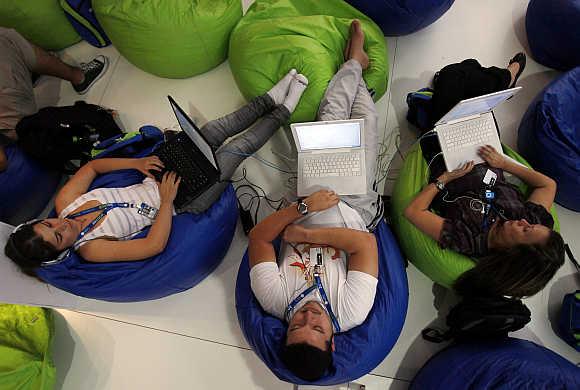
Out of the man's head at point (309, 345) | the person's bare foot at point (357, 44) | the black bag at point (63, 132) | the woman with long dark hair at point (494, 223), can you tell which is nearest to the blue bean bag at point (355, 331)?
the man's head at point (309, 345)

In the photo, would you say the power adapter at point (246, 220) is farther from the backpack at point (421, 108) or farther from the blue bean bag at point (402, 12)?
the blue bean bag at point (402, 12)

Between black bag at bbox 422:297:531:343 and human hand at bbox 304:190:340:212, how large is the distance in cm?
76

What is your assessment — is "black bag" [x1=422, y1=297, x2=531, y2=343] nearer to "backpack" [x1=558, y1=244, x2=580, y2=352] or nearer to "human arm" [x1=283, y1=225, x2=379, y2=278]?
"backpack" [x1=558, y1=244, x2=580, y2=352]

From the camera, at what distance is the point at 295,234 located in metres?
1.65

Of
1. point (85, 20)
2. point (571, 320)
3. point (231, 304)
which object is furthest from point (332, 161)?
point (85, 20)

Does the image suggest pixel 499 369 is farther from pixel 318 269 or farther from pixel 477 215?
pixel 318 269

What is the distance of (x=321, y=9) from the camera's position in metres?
2.25

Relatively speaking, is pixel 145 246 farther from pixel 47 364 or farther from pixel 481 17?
pixel 481 17

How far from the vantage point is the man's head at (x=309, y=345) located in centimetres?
130

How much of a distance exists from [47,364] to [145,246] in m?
0.76

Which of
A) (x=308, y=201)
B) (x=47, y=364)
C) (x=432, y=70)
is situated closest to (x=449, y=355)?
(x=308, y=201)

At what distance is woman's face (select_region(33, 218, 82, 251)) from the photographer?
1572mm

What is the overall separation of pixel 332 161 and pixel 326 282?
0.58 meters

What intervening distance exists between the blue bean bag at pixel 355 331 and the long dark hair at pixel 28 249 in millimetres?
821
